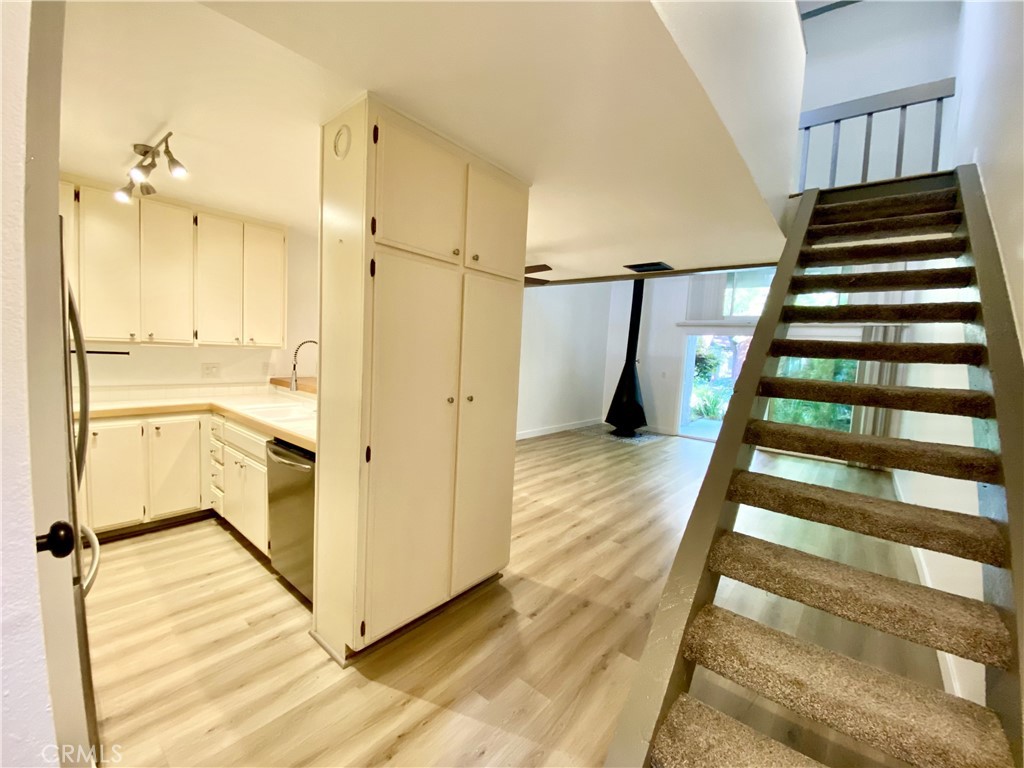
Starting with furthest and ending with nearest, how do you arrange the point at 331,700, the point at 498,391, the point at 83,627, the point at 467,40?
1. the point at 498,391
2. the point at 331,700
3. the point at 467,40
4. the point at 83,627

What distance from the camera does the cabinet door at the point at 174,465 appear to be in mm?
2713

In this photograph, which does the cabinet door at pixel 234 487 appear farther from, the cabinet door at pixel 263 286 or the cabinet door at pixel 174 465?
the cabinet door at pixel 263 286

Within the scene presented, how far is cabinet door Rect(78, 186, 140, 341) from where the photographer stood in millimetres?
2463

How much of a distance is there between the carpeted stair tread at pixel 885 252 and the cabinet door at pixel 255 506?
3647mm

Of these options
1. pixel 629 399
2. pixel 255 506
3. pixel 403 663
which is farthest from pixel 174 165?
pixel 629 399

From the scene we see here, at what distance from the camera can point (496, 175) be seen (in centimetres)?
205

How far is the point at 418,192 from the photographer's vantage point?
1704mm

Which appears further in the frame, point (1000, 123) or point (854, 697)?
point (1000, 123)

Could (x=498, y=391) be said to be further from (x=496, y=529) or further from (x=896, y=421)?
(x=896, y=421)

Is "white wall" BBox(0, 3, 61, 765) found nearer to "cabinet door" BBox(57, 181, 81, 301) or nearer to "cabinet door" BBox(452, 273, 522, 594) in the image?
"cabinet door" BBox(452, 273, 522, 594)

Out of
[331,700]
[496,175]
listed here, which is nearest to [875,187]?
[496,175]

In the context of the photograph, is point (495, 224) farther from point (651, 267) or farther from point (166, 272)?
point (651, 267)

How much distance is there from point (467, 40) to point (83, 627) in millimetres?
1973

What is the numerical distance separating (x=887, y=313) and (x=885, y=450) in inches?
39.3
